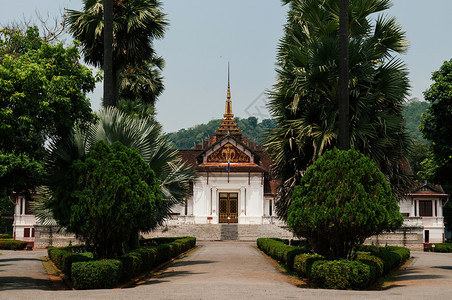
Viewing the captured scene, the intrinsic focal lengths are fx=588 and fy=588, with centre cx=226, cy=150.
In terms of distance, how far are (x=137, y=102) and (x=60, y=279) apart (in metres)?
15.8

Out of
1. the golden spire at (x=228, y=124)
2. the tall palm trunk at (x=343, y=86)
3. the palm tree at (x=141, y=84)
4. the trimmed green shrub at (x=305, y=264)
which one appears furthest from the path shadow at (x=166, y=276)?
the golden spire at (x=228, y=124)

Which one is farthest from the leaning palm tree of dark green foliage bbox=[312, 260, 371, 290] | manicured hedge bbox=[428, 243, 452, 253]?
manicured hedge bbox=[428, 243, 452, 253]

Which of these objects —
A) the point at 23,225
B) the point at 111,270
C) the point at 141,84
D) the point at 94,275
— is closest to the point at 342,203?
the point at 111,270

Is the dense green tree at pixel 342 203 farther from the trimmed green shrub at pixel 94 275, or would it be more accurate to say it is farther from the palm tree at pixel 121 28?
the palm tree at pixel 121 28

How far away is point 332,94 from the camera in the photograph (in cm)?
1786

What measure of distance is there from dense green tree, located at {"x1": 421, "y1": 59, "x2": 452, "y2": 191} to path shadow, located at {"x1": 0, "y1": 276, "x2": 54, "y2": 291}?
13.0 meters

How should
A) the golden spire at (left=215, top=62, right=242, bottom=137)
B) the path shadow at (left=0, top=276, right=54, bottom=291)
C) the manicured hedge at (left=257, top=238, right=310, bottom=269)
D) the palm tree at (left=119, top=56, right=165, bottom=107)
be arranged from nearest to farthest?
the path shadow at (left=0, top=276, right=54, bottom=291)
the manicured hedge at (left=257, top=238, right=310, bottom=269)
the palm tree at (left=119, top=56, right=165, bottom=107)
the golden spire at (left=215, top=62, right=242, bottom=137)

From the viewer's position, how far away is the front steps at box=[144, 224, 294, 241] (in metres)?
47.5

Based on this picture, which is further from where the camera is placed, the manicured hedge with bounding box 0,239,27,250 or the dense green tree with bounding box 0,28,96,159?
the manicured hedge with bounding box 0,239,27,250

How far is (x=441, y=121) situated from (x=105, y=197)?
37.9 feet

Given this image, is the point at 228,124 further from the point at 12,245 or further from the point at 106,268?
the point at 106,268

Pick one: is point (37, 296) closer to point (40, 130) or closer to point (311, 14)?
point (40, 130)

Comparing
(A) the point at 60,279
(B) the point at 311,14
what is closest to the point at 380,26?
(B) the point at 311,14

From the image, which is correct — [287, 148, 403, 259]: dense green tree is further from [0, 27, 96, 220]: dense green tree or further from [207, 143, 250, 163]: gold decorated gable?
[207, 143, 250, 163]: gold decorated gable
